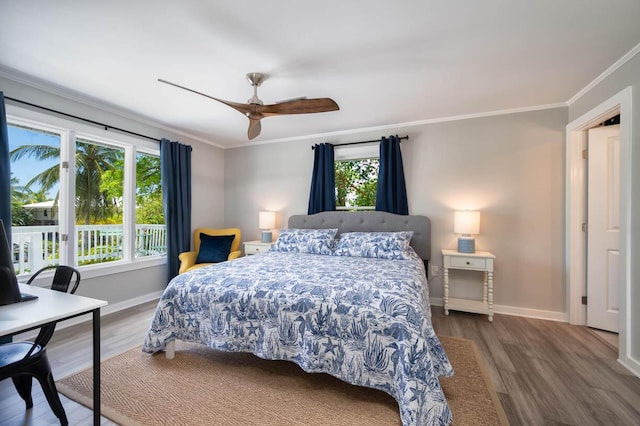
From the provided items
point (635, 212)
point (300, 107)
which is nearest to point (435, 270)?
point (635, 212)

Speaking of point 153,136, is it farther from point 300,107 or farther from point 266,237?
point 300,107

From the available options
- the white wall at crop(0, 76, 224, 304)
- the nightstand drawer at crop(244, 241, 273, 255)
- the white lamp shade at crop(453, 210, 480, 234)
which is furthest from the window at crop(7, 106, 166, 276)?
the white lamp shade at crop(453, 210, 480, 234)

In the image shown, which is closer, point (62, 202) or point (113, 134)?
point (62, 202)

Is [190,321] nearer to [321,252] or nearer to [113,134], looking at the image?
[321,252]

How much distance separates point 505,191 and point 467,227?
703 mm

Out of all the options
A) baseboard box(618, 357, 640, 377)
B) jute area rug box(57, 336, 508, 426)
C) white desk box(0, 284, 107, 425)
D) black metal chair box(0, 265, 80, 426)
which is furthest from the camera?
baseboard box(618, 357, 640, 377)

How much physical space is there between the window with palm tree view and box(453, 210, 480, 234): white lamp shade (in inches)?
161

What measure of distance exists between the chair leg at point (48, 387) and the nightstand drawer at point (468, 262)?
11.3 ft

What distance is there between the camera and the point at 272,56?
215cm

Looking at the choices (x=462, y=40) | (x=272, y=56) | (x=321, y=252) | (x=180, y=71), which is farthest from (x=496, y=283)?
(x=180, y=71)

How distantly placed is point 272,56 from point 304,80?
1.46 feet

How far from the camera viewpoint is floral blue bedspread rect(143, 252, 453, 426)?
1.46 m

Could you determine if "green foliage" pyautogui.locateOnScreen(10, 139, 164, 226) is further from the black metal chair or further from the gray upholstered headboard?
the gray upholstered headboard

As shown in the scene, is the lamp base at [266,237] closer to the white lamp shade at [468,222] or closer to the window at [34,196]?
the window at [34,196]
